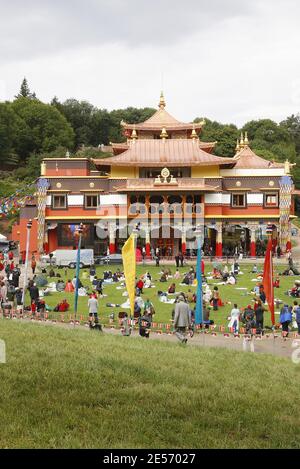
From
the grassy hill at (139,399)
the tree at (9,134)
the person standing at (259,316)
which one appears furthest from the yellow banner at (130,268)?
the tree at (9,134)

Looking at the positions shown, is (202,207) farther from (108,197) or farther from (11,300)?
(11,300)

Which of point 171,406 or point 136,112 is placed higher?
point 136,112

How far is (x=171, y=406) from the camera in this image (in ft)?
28.8

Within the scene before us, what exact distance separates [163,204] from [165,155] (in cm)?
651

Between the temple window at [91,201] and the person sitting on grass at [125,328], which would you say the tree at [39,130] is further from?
the person sitting on grass at [125,328]

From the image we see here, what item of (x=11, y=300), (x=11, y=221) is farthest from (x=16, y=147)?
(x=11, y=300)

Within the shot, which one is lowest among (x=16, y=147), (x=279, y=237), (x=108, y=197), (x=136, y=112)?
(x=279, y=237)

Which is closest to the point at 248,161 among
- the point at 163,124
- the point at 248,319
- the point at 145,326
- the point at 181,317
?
the point at 163,124

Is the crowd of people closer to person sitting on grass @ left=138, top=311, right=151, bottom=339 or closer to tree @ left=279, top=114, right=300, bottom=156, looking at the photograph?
person sitting on grass @ left=138, top=311, right=151, bottom=339

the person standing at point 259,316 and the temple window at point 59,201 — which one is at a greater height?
the temple window at point 59,201

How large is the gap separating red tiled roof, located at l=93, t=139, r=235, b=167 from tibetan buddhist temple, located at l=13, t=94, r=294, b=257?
0.32 feet

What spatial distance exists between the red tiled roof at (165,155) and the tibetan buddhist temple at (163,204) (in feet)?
0.32

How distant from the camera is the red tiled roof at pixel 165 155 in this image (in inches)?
2251
